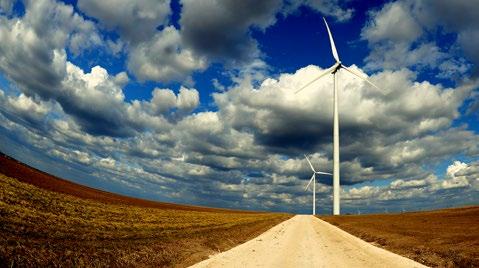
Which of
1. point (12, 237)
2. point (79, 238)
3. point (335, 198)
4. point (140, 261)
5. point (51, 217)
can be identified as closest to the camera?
point (12, 237)

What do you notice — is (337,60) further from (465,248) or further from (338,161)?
(465,248)

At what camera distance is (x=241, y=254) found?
25.2 meters

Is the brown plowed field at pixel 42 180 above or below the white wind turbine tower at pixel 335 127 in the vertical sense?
below

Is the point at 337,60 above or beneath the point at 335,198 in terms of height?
above

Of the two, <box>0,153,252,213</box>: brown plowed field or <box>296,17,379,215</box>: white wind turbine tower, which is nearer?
<box>0,153,252,213</box>: brown plowed field

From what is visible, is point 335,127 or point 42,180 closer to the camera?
point 42,180

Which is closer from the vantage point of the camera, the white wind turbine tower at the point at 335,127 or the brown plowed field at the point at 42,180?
the brown plowed field at the point at 42,180

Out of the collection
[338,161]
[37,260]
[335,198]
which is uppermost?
[338,161]

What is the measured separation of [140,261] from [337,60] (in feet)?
328

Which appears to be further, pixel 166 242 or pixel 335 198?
pixel 335 198

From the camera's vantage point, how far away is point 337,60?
110 meters

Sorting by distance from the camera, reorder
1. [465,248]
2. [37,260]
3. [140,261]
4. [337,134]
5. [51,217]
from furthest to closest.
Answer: [337,134]
[465,248]
[51,217]
[140,261]
[37,260]

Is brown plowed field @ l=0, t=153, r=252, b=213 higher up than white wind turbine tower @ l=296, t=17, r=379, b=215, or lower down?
lower down


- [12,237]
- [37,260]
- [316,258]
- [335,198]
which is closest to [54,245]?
[12,237]
